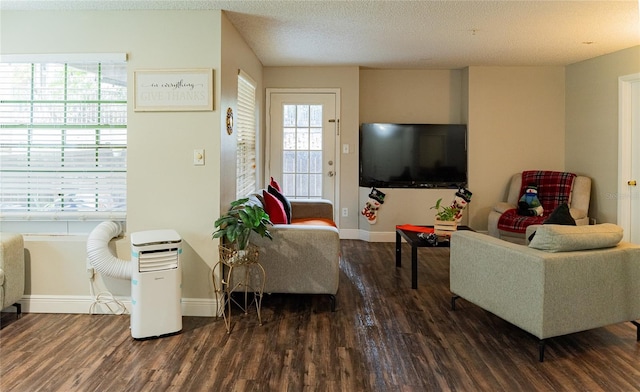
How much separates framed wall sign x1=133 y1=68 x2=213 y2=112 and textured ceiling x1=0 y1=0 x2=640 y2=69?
0.47 metres

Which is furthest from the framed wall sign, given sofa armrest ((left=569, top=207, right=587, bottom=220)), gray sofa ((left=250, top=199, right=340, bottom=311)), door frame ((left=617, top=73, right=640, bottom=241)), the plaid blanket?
door frame ((left=617, top=73, right=640, bottom=241))

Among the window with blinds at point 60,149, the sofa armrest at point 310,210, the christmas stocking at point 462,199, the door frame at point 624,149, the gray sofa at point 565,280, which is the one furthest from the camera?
the christmas stocking at point 462,199

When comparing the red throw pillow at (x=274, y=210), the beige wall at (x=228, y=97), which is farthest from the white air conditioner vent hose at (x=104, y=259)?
the red throw pillow at (x=274, y=210)

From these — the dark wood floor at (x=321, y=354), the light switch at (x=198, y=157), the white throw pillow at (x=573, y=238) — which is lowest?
the dark wood floor at (x=321, y=354)

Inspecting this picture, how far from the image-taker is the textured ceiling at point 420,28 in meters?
3.24

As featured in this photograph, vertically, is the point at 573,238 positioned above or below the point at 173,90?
below

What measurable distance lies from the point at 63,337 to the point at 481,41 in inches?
174

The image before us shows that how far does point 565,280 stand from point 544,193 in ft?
11.1

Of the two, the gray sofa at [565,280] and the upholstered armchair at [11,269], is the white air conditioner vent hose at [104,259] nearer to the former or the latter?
the upholstered armchair at [11,269]

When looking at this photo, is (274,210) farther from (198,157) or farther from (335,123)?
(335,123)

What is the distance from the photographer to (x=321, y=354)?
8.54ft

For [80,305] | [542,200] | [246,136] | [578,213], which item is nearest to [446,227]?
[578,213]

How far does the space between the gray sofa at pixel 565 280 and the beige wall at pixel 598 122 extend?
2714mm

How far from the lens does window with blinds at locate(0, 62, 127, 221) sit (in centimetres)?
331
